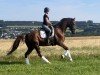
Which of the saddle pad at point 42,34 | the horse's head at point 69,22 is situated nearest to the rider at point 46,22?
the saddle pad at point 42,34

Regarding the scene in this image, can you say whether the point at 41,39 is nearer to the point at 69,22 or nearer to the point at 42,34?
the point at 42,34

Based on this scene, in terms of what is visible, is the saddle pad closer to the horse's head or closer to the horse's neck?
the horse's neck

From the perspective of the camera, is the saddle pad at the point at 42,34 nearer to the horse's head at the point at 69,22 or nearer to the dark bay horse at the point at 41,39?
the dark bay horse at the point at 41,39

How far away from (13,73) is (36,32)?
5.27 metres

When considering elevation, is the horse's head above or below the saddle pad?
above

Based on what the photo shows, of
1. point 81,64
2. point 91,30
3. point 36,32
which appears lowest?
point 91,30

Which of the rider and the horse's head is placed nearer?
the rider

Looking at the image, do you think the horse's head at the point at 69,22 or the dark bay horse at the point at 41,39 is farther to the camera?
the horse's head at the point at 69,22

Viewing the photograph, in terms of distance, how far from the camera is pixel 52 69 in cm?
1675

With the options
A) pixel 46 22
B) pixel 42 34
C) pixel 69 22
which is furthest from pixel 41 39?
pixel 69 22

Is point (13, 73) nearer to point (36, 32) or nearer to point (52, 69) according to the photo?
point (52, 69)

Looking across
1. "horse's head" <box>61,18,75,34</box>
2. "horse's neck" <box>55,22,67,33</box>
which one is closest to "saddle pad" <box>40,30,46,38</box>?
"horse's neck" <box>55,22,67,33</box>

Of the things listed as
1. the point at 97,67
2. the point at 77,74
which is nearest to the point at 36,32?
the point at 97,67

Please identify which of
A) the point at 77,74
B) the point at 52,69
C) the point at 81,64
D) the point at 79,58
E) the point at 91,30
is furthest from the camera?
the point at 91,30
